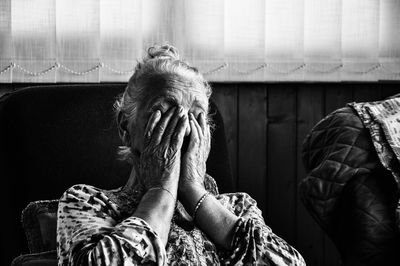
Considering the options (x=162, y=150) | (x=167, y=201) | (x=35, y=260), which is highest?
(x=162, y=150)

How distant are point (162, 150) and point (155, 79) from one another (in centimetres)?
18

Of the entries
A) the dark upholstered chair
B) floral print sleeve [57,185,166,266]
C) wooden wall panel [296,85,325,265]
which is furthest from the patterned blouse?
wooden wall panel [296,85,325,265]

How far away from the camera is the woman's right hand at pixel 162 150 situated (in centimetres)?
136

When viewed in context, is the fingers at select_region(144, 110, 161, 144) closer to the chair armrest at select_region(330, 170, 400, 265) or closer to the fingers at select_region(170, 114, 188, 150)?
the fingers at select_region(170, 114, 188, 150)

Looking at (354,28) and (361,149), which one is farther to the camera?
(354,28)

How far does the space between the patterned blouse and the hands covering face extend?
0.10m

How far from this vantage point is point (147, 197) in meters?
1.33

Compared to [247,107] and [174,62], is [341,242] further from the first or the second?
[247,107]

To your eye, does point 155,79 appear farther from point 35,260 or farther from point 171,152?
point 35,260

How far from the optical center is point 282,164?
2.45m

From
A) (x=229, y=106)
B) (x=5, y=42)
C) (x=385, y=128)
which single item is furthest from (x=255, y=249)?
(x=5, y=42)

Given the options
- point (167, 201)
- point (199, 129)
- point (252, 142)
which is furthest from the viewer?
point (252, 142)

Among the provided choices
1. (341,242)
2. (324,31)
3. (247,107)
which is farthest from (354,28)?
(341,242)

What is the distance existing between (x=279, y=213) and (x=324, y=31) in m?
0.73
